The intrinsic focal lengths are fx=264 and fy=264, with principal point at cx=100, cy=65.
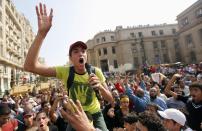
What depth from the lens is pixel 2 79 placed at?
42656 millimetres

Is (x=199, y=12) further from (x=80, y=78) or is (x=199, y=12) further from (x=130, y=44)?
(x=80, y=78)

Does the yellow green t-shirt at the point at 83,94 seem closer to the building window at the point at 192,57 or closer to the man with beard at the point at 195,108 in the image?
the man with beard at the point at 195,108

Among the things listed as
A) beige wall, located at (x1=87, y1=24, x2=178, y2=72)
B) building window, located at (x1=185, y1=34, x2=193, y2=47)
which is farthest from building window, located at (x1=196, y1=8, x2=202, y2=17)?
beige wall, located at (x1=87, y1=24, x2=178, y2=72)

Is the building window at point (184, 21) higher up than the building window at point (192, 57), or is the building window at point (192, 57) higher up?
the building window at point (184, 21)

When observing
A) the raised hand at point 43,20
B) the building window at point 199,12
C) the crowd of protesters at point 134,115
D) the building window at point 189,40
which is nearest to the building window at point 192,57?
the building window at point 189,40

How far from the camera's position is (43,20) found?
10.3 feet

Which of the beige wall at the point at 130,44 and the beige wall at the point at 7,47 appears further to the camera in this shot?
the beige wall at the point at 130,44

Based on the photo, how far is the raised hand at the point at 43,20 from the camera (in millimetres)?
3100

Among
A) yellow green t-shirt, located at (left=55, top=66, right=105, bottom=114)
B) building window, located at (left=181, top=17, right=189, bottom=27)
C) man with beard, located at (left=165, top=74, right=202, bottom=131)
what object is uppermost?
building window, located at (left=181, top=17, right=189, bottom=27)

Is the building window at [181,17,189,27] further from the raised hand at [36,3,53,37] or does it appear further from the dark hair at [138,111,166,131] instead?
the raised hand at [36,3,53,37]

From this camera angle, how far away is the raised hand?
3100 mm

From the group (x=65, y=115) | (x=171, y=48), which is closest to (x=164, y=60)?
(x=171, y=48)

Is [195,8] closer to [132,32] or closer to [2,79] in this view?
[132,32]

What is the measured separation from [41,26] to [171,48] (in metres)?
69.6
